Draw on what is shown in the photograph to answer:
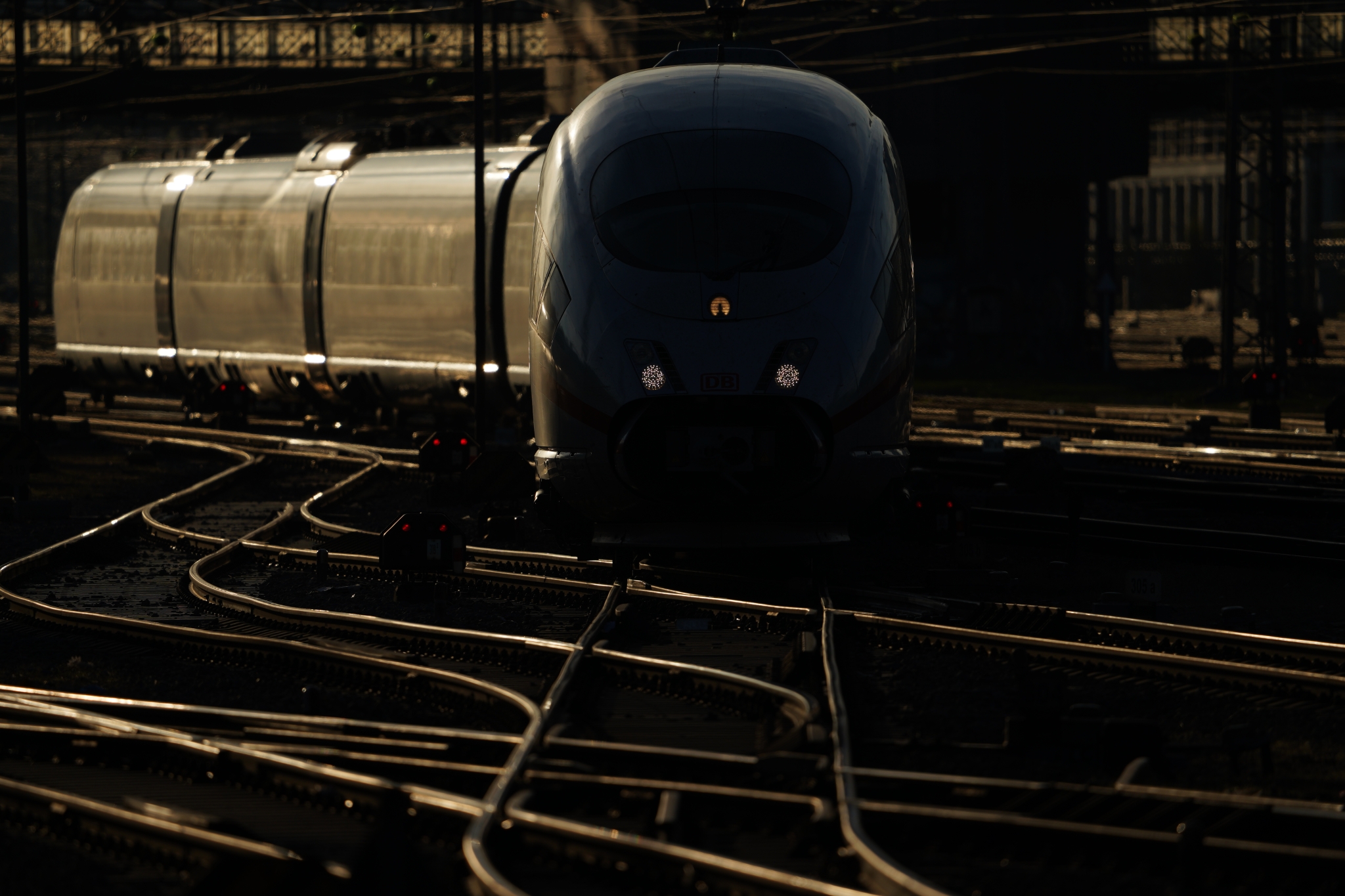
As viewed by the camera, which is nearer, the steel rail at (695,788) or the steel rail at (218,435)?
the steel rail at (695,788)

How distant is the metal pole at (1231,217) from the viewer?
101 feet

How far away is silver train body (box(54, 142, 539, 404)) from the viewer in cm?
2341

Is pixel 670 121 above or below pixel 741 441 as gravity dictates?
above

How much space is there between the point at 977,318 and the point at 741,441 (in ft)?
114

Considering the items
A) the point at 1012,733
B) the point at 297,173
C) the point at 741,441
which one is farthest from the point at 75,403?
the point at 1012,733

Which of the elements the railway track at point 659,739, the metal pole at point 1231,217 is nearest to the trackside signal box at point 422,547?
the railway track at point 659,739

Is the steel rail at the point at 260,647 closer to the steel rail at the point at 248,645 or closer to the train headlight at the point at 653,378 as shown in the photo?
the steel rail at the point at 248,645

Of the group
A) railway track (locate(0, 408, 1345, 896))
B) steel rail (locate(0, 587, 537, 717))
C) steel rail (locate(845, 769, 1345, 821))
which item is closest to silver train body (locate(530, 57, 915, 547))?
railway track (locate(0, 408, 1345, 896))

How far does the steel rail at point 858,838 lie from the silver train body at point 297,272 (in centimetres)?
1449

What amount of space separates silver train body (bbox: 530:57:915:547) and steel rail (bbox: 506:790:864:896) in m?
4.68

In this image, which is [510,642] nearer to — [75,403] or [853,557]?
[853,557]

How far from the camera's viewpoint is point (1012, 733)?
7742mm

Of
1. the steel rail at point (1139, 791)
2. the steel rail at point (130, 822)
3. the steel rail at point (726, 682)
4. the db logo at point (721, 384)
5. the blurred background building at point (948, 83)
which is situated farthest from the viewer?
the blurred background building at point (948, 83)

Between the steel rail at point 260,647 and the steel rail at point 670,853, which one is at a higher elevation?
the steel rail at point 670,853
